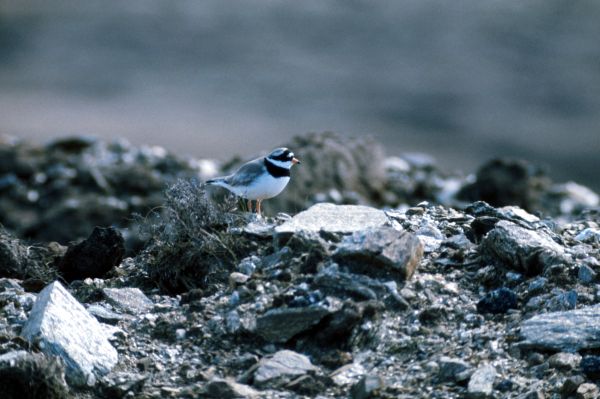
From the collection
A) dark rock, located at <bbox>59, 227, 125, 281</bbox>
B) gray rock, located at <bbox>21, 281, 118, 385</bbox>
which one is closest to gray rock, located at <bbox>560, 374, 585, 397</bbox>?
gray rock, located at <bbox>21, 281, 118, 385</bbox>

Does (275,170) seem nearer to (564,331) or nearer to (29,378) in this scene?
(564,331)

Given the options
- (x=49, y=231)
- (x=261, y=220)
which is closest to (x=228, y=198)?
(x=261, y=220)

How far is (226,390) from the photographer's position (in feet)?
21.4

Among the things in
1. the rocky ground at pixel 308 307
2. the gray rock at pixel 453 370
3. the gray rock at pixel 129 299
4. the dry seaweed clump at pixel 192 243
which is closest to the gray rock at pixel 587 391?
the rocky ground at pixel 308 307

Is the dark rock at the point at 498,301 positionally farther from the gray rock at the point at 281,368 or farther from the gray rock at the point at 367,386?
the gray rock at the point at 281,368

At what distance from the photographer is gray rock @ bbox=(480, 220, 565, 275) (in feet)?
25.6

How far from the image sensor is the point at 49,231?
1952 centimetres

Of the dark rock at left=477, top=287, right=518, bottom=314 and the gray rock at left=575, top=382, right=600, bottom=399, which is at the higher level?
the dark rock at left=477, top=287, right=518, bottom=314

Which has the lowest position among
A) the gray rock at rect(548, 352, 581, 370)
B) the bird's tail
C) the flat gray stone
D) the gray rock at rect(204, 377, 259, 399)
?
the gray rock at rect(204, 377, 259, 399)

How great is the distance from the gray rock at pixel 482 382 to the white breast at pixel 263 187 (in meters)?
3.19

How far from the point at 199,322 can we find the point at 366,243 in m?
1.33

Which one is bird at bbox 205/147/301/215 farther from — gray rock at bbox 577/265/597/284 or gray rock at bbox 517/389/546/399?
gray rock at bbox 517/389/546/399

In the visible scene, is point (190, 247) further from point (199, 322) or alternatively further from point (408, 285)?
point (408, 285)

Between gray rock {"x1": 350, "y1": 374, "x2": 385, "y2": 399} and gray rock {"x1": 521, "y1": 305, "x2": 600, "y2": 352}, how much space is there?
1.12m
